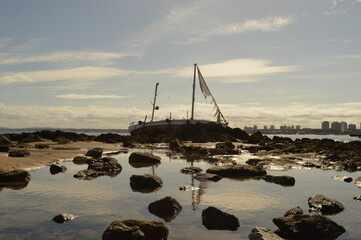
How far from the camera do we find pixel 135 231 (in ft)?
29.8

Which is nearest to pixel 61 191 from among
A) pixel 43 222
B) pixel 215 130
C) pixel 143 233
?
pixel 43 222

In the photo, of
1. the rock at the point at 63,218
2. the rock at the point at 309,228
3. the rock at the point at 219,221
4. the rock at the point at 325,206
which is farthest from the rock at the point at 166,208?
the rock at the point at 325,206

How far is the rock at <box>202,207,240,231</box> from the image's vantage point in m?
10.5

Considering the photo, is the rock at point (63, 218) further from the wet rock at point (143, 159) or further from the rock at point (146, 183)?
the wet rock at point (143, 159)

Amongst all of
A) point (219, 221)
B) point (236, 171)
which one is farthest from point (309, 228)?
point (236, 171)

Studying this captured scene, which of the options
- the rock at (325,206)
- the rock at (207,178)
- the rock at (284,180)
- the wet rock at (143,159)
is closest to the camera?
the rock at (325,206)

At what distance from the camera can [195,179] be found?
19.4 m

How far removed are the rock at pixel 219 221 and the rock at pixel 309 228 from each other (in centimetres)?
132

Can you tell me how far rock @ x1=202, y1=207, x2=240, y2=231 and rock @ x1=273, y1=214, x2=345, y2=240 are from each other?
4.34 feet

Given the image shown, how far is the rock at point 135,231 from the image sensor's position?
8.93m

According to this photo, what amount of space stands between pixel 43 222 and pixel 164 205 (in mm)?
3797

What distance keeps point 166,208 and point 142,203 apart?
1726 millimetres

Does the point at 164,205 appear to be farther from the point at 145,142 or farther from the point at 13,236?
the point at 145,142

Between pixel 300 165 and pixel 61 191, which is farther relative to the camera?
pixel 300 165
